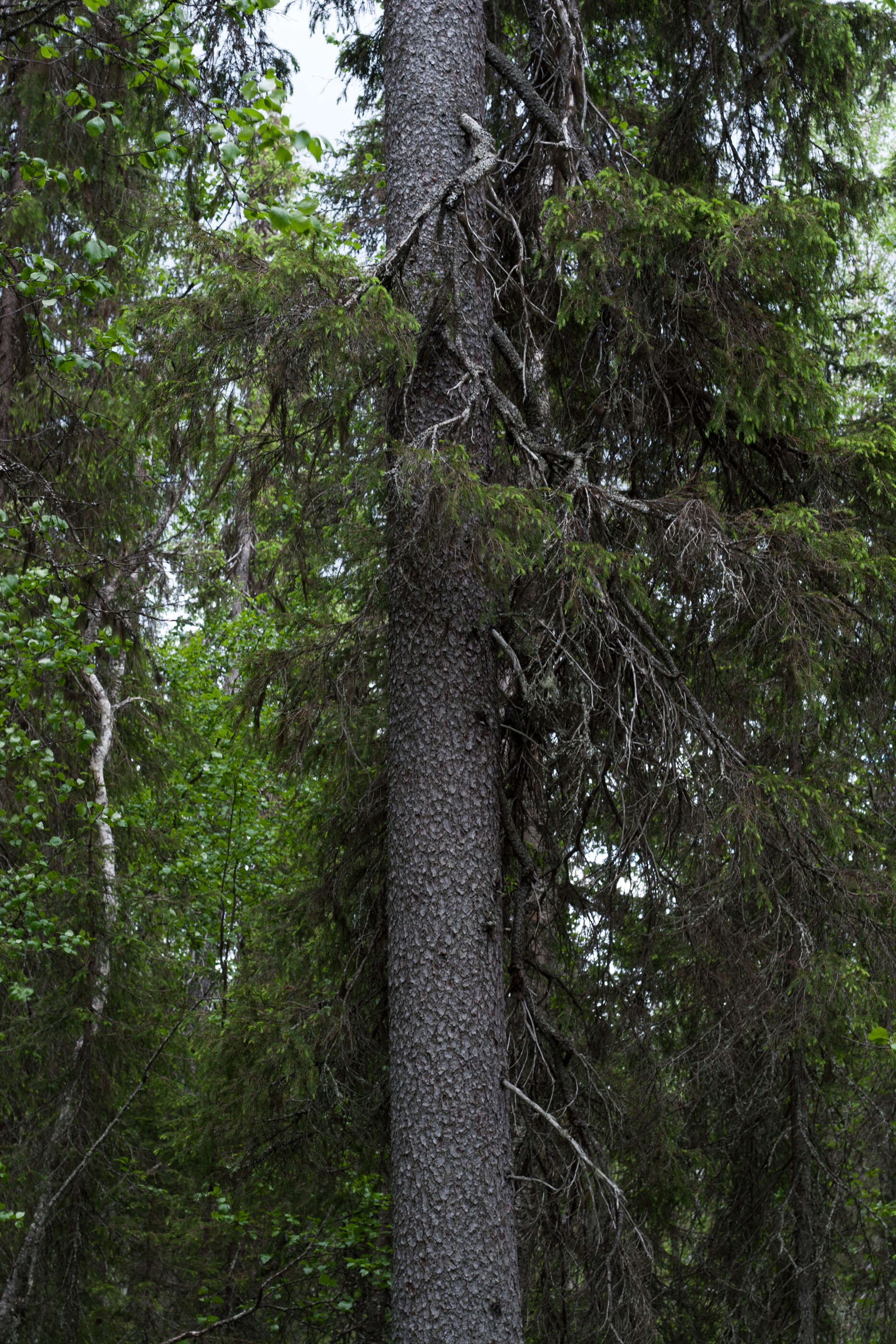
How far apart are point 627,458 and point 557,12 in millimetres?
2264

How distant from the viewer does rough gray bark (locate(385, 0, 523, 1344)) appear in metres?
4.34

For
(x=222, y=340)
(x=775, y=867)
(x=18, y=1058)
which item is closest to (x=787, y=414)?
(x=775, y=867)

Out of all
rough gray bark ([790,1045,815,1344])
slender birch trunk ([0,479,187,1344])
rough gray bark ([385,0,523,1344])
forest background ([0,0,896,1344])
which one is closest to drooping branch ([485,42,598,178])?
forest background ([0,0,896,1344])

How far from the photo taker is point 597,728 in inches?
216

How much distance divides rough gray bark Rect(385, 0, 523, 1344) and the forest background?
124 millimetres

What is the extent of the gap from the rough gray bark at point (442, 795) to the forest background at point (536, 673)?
0.12 m

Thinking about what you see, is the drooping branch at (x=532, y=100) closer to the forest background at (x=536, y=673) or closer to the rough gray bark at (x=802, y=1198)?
the forest background at (x=536, y=673)

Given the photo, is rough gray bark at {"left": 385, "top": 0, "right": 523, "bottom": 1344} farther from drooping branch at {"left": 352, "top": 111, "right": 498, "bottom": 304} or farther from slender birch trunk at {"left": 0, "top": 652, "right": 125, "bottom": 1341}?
slender birch trunk at {"left": 0, "top": 652, "right": 125, "bottom": 1341}

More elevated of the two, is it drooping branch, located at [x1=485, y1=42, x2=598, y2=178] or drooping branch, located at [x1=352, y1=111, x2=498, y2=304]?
drooping branch, located at [x1=485, y1=42, x2=598, y2=178]

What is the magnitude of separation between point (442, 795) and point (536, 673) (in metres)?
0.70

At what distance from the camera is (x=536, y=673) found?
5.04 m

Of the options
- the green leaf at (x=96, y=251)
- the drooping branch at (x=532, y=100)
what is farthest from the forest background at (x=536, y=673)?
the green leaf at (x=96, y=251)

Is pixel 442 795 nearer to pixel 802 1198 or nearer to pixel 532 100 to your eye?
pixel 532 100

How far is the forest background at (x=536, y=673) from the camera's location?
4.97m
